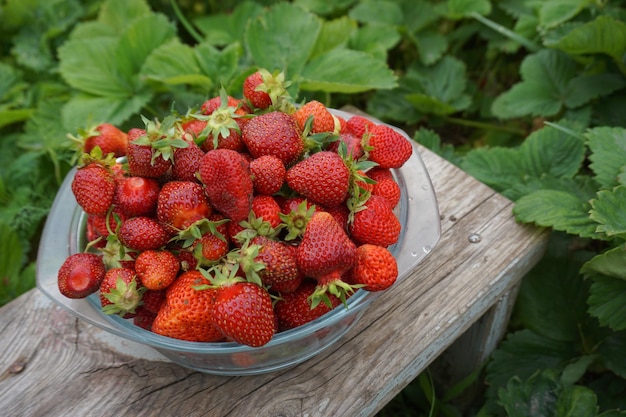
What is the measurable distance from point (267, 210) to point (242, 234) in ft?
0.19

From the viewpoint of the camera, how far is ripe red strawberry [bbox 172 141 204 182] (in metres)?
0.97

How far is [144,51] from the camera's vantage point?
5.97ft

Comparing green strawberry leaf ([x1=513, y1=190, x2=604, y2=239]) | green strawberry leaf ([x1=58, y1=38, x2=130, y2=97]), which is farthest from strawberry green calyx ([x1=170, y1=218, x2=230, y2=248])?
green strawberry leaf ([x1=58, y1=38, x2=130, y2=97])

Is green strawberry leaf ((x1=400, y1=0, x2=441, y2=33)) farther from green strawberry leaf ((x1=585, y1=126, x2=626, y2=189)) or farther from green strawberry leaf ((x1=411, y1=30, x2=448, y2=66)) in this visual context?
green strawberry leaf ((x1=585, y1=126, x2=626, y2=189))

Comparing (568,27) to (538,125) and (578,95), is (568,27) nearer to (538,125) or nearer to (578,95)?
(578,95)

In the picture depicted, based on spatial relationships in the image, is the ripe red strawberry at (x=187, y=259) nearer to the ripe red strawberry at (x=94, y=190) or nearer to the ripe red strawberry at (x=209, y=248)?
the ripe red strawberry at (x=209, y=248)

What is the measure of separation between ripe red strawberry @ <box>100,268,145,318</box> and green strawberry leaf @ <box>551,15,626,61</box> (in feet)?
4.04

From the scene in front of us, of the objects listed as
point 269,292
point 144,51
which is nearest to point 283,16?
point 144,51

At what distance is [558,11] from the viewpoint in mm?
1745

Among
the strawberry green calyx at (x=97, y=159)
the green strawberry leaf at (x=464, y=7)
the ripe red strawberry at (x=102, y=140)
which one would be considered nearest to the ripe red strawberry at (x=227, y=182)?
the strawberry green calyx at (x=97, y=159)

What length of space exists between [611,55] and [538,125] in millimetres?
345

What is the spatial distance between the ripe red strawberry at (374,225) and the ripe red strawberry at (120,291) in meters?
0.34

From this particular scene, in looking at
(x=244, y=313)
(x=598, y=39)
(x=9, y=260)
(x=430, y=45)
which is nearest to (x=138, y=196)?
(x=244, y=313)

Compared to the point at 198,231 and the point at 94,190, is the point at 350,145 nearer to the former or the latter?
the point at 198,231
